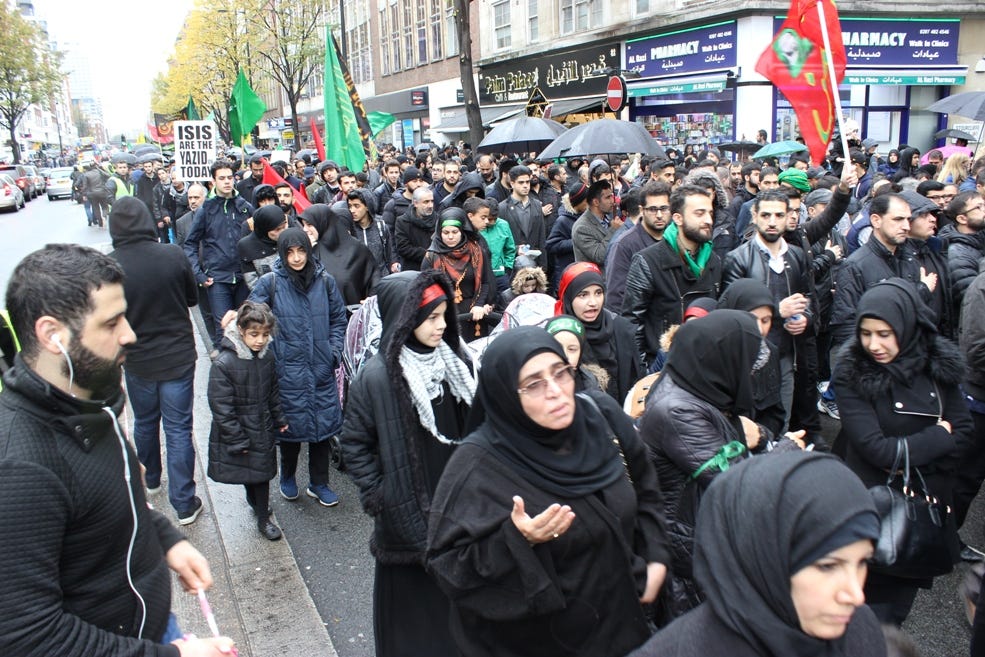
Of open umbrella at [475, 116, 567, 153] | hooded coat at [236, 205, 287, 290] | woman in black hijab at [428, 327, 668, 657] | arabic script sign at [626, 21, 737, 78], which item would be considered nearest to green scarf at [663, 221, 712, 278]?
woman in black hijab at [428, 327, 668, 657]

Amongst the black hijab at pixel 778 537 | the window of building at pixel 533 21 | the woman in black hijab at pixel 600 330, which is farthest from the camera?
the window of building at pixel 533 21

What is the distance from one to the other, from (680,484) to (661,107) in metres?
24.4

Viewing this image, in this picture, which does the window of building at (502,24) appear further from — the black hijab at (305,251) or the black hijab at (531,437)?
the black hijab at (531,437)

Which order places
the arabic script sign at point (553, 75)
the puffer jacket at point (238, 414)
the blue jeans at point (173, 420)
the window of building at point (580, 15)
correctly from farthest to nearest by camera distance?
the window of building at point (580, 15)
the arabic script sign at point (553, 75)
the blue jeans at point (173, 420)
the puffer jacket at point (238, 414)

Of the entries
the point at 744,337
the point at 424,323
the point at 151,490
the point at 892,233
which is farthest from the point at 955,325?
the point at 151,490

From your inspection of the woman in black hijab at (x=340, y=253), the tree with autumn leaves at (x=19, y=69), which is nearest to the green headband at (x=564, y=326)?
the woman in black hijab at (x=340, y=253)

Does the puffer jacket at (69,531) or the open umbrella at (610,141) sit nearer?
the puffer jacket at (69,531)

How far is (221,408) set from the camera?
5035mm

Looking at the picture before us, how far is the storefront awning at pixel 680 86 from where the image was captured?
71.8ft

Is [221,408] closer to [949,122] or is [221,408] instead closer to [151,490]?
[151,490]

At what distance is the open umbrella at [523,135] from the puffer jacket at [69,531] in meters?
10.7

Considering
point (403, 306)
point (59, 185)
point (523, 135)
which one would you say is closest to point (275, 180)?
point (523, 135)

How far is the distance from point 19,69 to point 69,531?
6643 cm

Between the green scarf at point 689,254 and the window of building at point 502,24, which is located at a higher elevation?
the window of building at point 502,24
